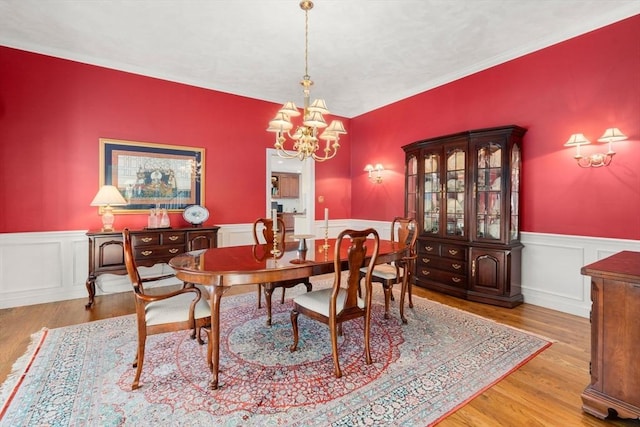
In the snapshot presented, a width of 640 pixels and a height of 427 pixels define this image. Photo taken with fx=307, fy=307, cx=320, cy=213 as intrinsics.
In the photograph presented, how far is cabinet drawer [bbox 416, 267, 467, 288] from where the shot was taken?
12.7ft

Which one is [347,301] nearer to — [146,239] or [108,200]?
[146,239]

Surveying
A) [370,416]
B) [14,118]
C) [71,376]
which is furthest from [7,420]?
[14,118]

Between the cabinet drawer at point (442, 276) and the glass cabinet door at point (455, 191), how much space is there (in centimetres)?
53

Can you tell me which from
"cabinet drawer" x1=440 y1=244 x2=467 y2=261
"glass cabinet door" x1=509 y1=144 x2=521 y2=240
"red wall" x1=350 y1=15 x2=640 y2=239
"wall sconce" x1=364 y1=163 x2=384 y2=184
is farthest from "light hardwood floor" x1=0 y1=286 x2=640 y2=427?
"wall sconce" x1=364 y1=163 x2=384 y2=184

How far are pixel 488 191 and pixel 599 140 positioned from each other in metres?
1.09

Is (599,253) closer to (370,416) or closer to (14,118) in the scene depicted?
(370,416)

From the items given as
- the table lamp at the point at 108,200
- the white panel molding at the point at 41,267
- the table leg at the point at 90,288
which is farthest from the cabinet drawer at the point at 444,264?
the white panel molding at the point at 41,267

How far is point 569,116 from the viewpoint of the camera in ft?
10.8

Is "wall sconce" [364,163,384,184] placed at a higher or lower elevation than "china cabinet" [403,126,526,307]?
higher

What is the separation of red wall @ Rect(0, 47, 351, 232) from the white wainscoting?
8.0 inches

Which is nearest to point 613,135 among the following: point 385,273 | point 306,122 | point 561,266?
point 561,266

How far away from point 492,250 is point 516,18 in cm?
243

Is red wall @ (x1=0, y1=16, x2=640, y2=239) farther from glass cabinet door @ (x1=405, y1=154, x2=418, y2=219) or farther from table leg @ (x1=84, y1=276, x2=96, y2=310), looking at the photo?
table leg @ (x1=84, y1=276, x2=96, y2=310)

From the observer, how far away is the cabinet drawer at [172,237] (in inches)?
152
